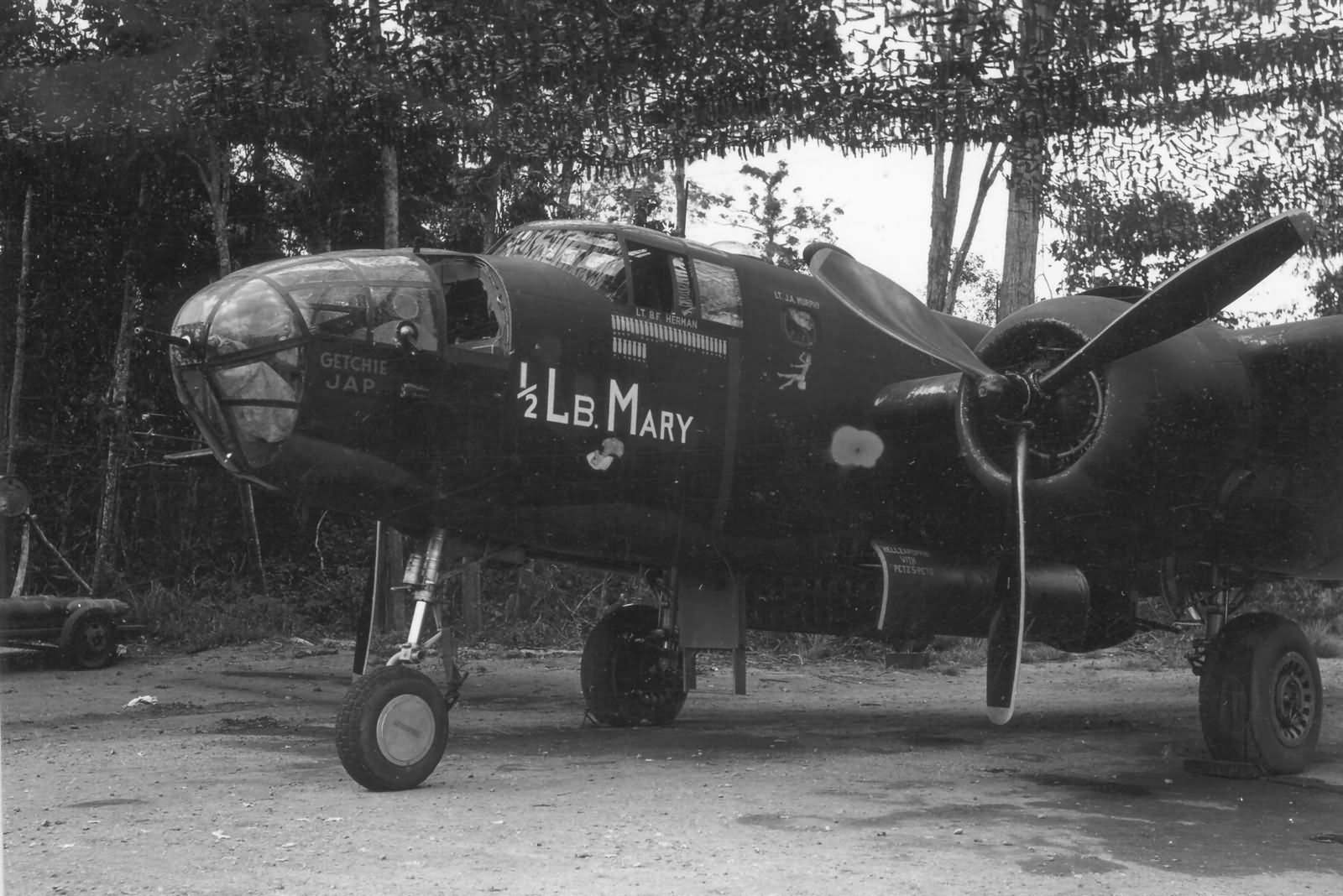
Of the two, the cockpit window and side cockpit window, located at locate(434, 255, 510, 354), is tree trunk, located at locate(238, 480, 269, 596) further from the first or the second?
side cockpit window, located at locate(434, 255, 510, 354)

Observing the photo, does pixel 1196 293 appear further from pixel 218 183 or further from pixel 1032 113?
pixel 218 183

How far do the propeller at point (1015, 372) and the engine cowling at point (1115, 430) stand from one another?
0.43 feet

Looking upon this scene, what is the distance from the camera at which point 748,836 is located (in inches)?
252

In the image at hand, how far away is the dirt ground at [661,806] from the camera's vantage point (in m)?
5.54

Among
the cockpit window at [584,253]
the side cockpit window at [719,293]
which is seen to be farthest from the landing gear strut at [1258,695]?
the cockpit window at [584,253]

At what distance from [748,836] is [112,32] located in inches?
523

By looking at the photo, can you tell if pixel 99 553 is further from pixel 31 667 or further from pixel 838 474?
pixel 838 474

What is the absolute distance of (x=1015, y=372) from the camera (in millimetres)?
9164

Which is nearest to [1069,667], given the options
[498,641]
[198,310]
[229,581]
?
[498,641]

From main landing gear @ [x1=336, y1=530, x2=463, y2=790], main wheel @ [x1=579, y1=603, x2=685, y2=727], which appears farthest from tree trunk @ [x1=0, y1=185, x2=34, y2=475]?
main landing gear @ [x1=336, y1=530, x2=463, y2=790]

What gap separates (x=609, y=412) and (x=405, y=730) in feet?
7.58

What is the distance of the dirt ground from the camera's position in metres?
5.54

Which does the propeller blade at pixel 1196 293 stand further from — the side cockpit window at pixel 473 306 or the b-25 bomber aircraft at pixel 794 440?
the side cockpit window at pixel 473 306

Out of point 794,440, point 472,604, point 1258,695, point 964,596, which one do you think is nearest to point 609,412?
point 794,440
